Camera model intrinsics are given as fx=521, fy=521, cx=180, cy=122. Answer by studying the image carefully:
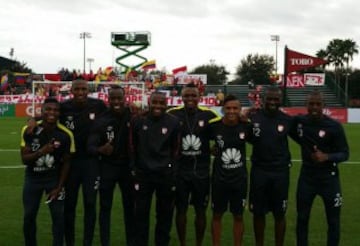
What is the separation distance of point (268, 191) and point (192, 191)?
93 cm

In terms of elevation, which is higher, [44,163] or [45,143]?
[45,143]

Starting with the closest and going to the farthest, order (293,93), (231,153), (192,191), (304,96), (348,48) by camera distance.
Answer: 1. (231,153)
2. (192,191)
3. (304,96)
4. (293,93)
5. (348,48)

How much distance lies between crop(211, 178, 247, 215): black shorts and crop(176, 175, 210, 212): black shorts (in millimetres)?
165

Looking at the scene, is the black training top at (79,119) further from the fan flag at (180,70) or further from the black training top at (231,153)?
the fan flag at (180,70)

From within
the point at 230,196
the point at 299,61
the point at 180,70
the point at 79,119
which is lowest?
the point at 230,196

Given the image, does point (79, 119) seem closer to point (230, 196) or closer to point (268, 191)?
point (230, 196)

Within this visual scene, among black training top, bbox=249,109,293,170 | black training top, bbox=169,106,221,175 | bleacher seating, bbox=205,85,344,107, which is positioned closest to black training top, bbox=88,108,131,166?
black training top, bbox=169,106,221,175

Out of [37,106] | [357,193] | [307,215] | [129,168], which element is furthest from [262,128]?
[37,106]

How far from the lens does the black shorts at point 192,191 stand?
6.36 meters

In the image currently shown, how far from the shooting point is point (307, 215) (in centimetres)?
615

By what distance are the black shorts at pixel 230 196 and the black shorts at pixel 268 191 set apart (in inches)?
5.7

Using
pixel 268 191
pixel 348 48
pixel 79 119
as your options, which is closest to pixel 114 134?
pixel 79 119

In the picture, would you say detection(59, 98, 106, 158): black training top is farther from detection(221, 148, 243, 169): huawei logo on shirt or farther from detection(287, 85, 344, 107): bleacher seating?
detection(287, 85, 344, 107): bleacher seating

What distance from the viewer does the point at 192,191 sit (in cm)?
648
